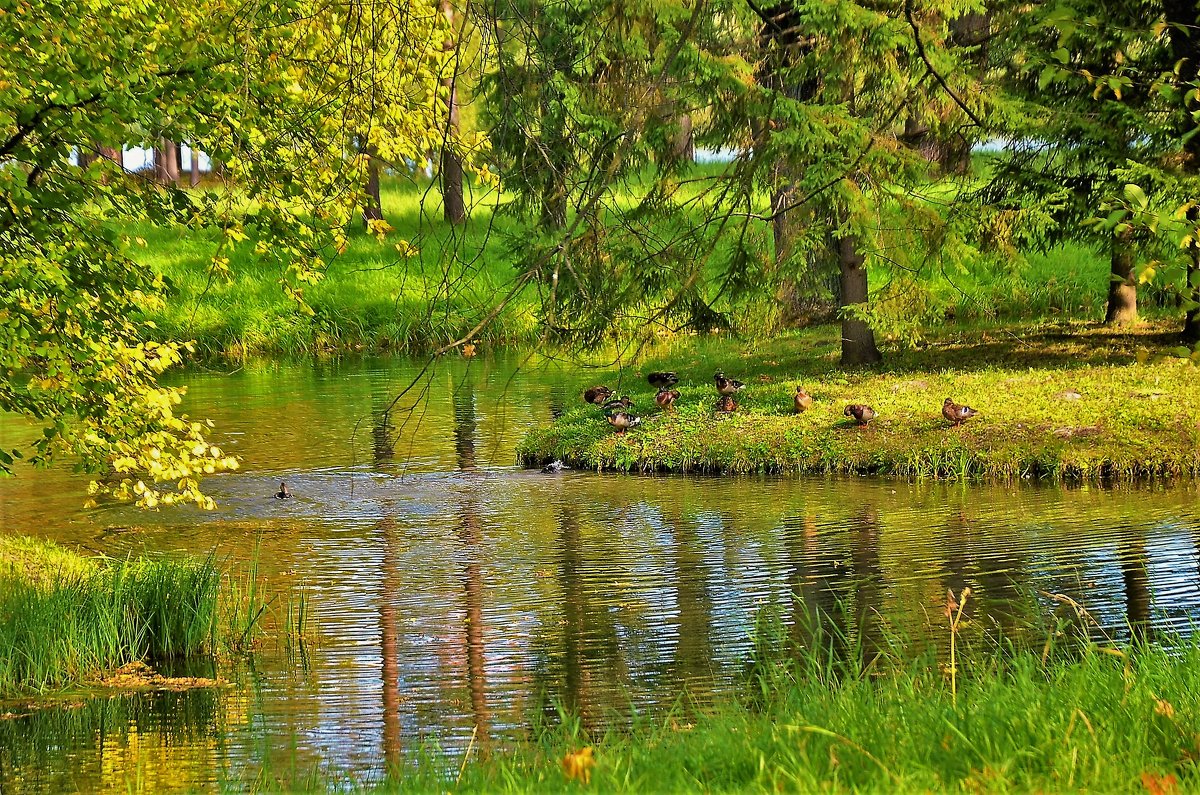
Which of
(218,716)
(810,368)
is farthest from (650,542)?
(810,368)

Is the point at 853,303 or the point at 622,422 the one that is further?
the point at 853,303

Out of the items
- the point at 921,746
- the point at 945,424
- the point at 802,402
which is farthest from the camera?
the point at 802,402

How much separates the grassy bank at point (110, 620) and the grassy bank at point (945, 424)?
6.97 m

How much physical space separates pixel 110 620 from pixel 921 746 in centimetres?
562

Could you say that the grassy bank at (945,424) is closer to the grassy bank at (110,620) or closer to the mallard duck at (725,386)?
the mallard duck at (725,386)

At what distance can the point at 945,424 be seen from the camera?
578 inches

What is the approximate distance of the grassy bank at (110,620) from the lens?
7934mm

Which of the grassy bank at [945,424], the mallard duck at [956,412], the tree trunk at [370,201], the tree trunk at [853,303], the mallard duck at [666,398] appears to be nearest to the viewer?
the tree trunk at [370,201]

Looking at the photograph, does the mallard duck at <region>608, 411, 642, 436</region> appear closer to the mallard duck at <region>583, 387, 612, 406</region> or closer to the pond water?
the mallard duck at <region>583, 387, 612, 406</region>

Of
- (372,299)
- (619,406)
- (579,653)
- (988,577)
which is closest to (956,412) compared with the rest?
(619,406)

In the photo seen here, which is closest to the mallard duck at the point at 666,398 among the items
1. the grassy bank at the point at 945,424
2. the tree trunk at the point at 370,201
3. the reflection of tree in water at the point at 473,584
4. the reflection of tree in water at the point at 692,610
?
the grassy bank at the point at 945,424

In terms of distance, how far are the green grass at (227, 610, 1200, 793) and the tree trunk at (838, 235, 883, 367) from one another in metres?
12.6

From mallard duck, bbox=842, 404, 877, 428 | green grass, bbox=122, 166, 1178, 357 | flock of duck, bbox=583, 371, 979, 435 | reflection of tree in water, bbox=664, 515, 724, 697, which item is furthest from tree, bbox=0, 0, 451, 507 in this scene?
green grass, bbox=122, 166, 1178, 357

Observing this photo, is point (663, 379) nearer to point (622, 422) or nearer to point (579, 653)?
point (622, 422)
